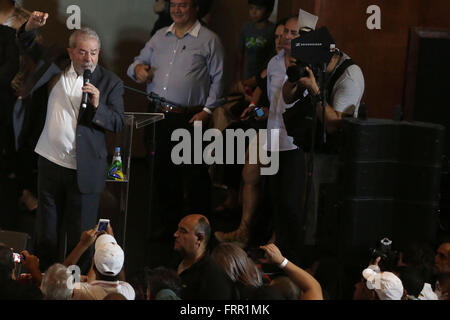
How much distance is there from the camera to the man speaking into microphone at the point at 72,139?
5238 mm

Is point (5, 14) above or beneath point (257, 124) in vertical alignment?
above

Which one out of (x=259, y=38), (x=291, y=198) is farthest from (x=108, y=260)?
(x=259, y=38)

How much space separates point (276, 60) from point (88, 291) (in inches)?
97.9

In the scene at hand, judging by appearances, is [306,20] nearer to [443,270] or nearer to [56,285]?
[443,270]

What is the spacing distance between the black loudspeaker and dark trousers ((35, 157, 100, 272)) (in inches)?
61.0

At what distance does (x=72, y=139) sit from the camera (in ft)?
17.3

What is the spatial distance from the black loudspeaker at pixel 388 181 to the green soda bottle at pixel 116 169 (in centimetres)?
137

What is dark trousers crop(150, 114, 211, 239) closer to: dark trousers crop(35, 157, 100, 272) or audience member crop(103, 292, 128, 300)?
dark trousers crop(35, 157, 100, 272)

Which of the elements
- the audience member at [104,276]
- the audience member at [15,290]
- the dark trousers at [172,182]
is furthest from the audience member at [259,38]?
the audience member at [15,290]

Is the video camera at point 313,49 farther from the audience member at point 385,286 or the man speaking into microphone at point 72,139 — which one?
the audience member at point 385,286

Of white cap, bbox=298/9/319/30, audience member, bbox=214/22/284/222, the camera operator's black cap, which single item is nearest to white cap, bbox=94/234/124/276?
audience member, bbox=214/22/284/222

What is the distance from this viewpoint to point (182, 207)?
264 inches

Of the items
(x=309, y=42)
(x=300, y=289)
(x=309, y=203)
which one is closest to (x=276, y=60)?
(x=309, y=42)
